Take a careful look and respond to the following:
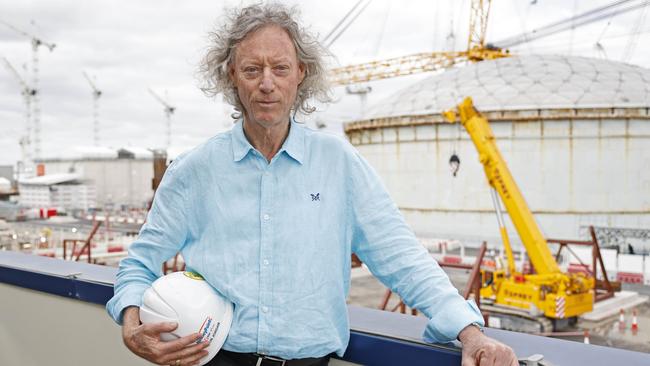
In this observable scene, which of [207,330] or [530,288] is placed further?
[530,288]

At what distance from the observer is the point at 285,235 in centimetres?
162

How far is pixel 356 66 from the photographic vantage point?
4541 cm

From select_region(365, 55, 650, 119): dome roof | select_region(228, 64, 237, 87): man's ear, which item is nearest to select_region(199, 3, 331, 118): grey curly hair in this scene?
select_region(228, 64, 237, 87): man's ear

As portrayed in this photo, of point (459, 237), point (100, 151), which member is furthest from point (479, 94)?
point (100, 151)

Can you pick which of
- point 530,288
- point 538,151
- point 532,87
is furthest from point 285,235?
point 532,87

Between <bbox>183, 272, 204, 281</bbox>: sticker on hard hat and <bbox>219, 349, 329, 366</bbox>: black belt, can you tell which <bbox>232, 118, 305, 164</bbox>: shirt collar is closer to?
<bbox>183, 272, 204, 281</bbox>: sticker on hard hat

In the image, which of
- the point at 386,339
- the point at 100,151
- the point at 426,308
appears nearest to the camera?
the point at 426,308

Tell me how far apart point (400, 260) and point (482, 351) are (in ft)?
1.05

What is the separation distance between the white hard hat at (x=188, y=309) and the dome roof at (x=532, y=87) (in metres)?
21.1

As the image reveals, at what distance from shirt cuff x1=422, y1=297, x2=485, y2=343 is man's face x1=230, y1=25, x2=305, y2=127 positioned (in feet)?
2.25

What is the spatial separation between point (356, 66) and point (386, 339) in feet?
147

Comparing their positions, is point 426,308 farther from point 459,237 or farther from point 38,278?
point 459,237

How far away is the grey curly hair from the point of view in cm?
162

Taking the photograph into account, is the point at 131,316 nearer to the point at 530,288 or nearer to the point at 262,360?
the point at 262,360
